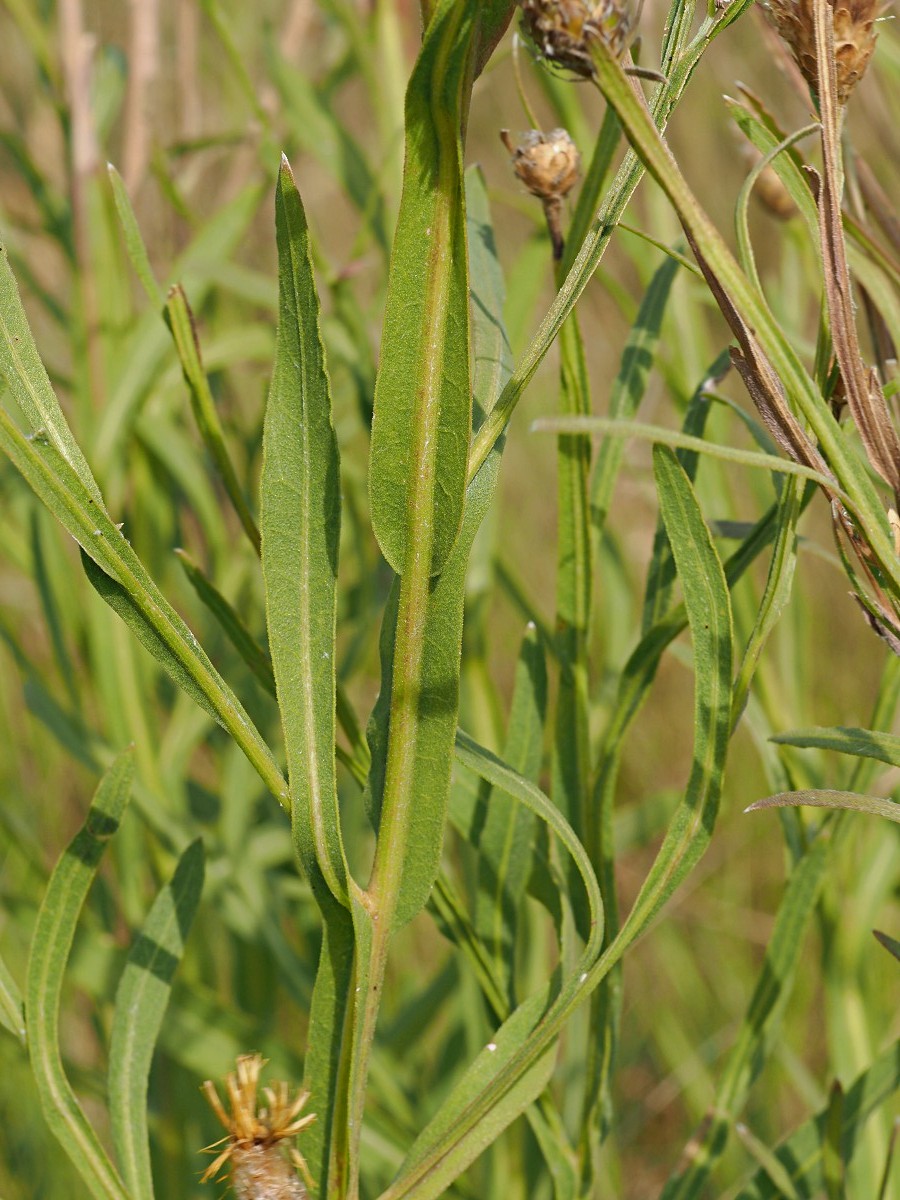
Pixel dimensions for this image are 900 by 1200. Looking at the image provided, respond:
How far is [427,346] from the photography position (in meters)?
0.34

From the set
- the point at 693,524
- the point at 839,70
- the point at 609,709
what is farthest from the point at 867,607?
the point at 609,709

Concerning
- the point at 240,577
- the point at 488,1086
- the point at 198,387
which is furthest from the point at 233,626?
the point at 240,577

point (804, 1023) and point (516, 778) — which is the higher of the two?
point (516, 778)

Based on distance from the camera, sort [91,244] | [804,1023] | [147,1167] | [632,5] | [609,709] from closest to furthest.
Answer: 1. [632,5]
2. [147,1167]
3. [609,709]
4. [91,244]
5. [804,1023]

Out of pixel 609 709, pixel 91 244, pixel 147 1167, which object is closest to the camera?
pixel 147 1167

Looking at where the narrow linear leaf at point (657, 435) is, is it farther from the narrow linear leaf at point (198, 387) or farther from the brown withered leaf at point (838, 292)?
the narrow linear leaf at point (198, 387)

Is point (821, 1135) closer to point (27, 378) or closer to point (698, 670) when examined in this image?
point (698, 670)

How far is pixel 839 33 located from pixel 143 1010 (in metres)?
0.41

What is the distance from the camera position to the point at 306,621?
1.27 ft

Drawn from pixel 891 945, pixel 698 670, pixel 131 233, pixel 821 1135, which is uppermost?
pixel 131 233

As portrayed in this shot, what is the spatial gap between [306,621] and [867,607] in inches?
6.8

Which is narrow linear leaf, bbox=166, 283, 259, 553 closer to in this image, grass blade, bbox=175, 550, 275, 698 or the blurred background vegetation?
grass blade, bbox=175, 550, 275, 698

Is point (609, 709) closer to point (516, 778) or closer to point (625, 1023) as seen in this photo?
point (516, 778)

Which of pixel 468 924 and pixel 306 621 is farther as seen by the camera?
pixel 468 924
